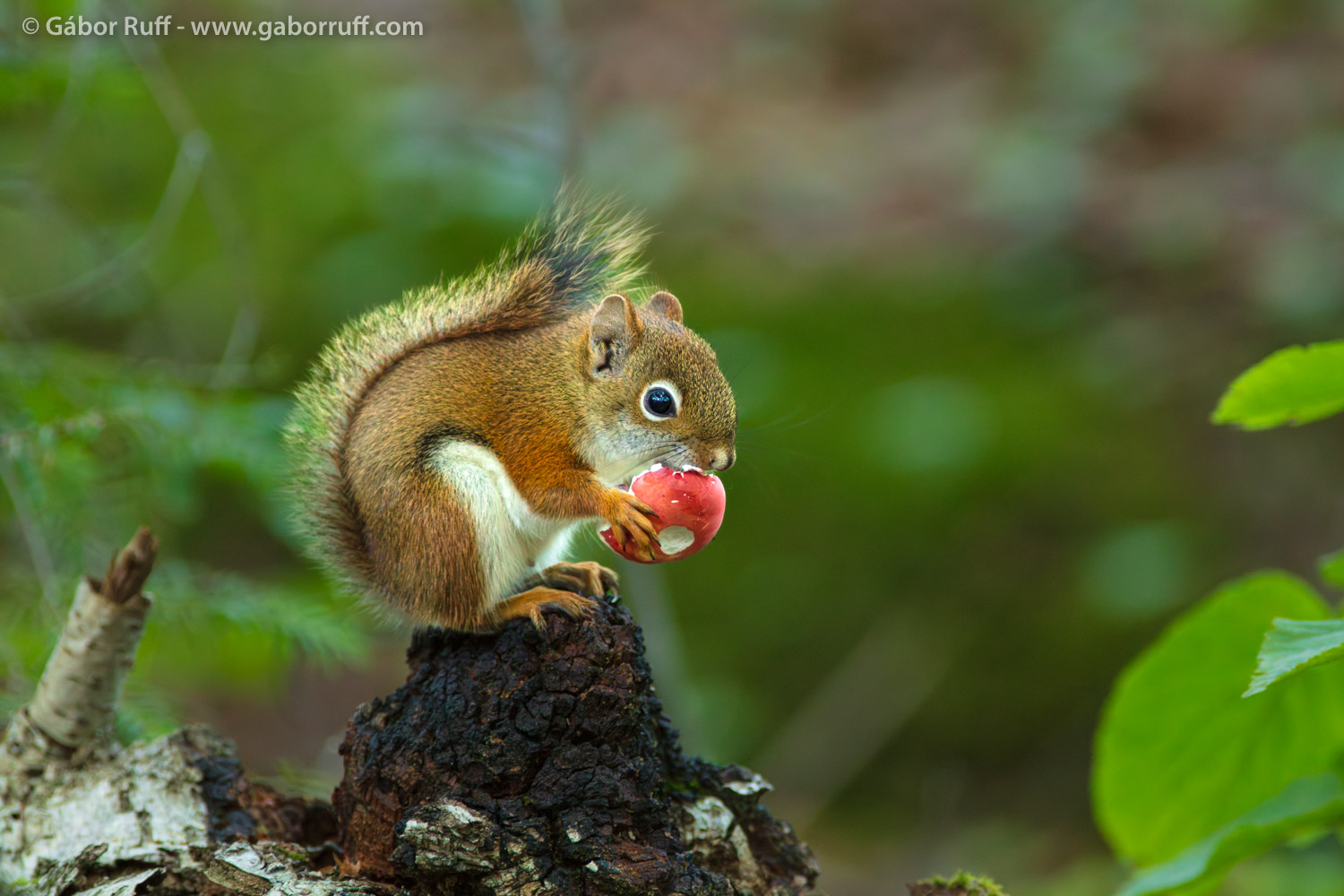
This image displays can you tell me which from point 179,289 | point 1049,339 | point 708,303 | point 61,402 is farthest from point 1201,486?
point 179,289

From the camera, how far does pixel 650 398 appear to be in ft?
5.60

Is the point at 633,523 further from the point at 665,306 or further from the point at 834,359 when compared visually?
the point at 834,359

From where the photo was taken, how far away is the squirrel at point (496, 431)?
154 cm

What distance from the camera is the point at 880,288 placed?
4543mm

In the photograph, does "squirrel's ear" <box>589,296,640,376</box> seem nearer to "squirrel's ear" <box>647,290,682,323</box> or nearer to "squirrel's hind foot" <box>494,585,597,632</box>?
"squirrel's ear" <box>647,290,682,323</box>

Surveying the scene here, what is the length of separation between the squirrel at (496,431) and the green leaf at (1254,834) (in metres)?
0.72

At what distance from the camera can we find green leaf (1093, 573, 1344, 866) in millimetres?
1526

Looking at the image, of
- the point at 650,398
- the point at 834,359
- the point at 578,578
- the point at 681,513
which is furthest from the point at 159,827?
the point at 834,359

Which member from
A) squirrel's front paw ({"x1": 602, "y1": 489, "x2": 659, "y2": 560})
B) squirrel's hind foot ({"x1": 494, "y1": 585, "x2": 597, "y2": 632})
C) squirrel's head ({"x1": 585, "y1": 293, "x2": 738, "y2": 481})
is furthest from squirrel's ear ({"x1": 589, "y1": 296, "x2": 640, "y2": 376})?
squirrel's hind foot ({"x1": 494, "y1": 585, "x2": 597, "y2": 632})

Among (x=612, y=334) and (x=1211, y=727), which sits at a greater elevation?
(x=612, y=334)

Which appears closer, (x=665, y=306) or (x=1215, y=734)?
(x=1215, y=734)

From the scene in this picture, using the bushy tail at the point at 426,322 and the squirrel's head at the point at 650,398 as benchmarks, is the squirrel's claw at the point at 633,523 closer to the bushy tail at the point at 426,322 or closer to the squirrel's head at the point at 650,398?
the squirrel's head at the point at 650,398

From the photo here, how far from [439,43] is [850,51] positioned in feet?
8.40

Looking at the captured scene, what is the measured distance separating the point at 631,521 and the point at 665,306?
0.47 metres
